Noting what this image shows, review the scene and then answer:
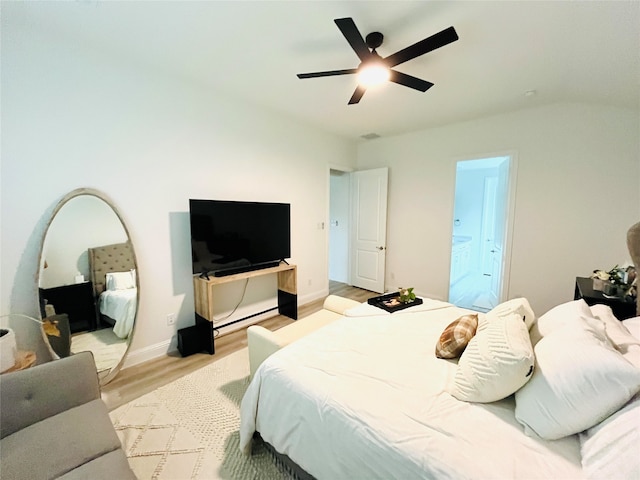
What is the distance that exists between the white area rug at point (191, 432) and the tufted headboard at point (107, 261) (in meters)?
1.04

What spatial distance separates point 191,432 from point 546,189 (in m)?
4.37

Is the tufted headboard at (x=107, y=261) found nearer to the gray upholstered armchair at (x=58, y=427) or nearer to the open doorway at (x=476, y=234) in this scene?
the gray upholstered armchair at (x=58, y=427)

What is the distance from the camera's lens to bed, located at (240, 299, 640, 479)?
88cm

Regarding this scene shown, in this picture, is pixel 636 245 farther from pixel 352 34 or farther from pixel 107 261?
pixel 107 261

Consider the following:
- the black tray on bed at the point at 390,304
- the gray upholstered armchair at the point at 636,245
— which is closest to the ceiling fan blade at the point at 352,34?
the black tray on bed at the point at 390,304

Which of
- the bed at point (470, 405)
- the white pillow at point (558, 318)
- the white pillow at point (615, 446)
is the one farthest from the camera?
the white pillow at point (558, 318)

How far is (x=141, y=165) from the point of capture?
2418 millimetres

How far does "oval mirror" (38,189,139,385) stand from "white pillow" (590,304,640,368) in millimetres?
3295

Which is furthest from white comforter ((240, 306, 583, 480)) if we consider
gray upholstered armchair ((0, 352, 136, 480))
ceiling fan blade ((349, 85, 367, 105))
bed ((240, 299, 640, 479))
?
ceiling fan blade ((349, 85, 367, 105))

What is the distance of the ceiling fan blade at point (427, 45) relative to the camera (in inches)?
58.2

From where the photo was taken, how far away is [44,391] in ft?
4.23

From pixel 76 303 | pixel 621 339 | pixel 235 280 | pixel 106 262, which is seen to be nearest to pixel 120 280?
pixel 106 262

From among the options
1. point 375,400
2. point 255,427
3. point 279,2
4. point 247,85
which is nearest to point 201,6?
point 279,2

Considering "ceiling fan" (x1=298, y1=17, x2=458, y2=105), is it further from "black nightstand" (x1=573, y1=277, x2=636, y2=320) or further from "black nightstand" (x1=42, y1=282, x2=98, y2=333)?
"black nightstand" (x1=42, y1=282, x2=98, y2=333)
